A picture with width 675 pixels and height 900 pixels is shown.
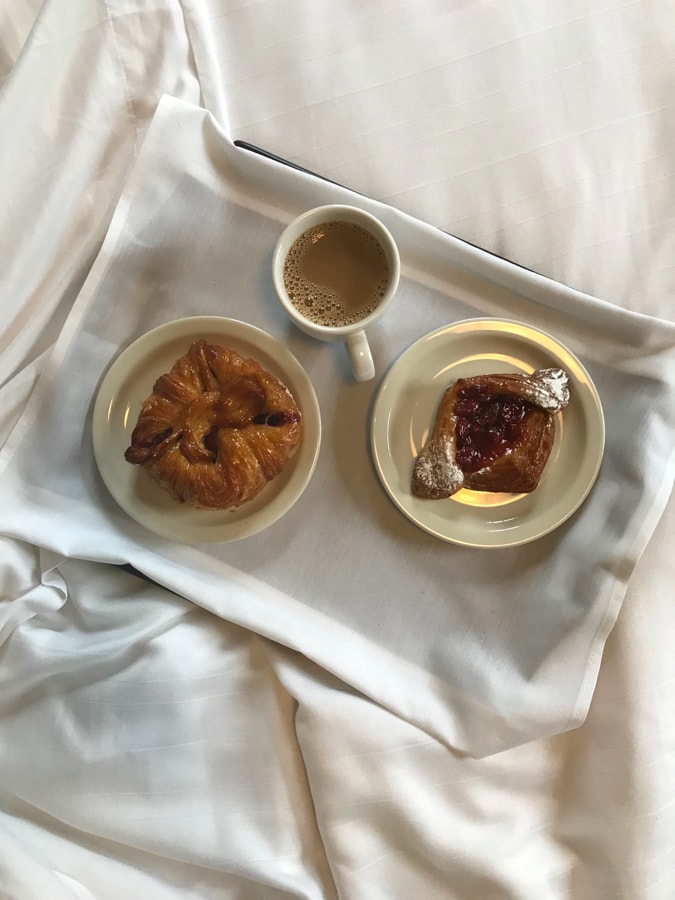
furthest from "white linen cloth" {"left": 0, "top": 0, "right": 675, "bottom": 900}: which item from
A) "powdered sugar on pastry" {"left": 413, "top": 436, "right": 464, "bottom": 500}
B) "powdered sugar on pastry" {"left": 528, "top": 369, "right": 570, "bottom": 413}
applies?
"powdered sugar on pastry" {"left": 413, "top": 436, "right": 464, "bottom": 500}

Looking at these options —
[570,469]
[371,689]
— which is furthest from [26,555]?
[570,469]

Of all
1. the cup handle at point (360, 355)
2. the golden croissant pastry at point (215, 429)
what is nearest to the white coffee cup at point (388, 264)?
the cup handle at point (360, 355)

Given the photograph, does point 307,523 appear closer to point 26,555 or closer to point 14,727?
point 26,555

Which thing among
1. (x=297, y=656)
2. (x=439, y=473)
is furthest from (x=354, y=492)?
(x=297, y=656)

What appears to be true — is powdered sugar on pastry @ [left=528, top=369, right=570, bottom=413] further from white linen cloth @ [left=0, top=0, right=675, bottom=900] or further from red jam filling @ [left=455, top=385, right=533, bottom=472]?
white linen cloth @ [left=0, top=0, right=675, bottom=900]

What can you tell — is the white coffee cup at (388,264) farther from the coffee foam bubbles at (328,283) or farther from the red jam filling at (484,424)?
the red jam filling at (484,424)

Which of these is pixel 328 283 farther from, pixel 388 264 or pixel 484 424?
pixel 484 424
